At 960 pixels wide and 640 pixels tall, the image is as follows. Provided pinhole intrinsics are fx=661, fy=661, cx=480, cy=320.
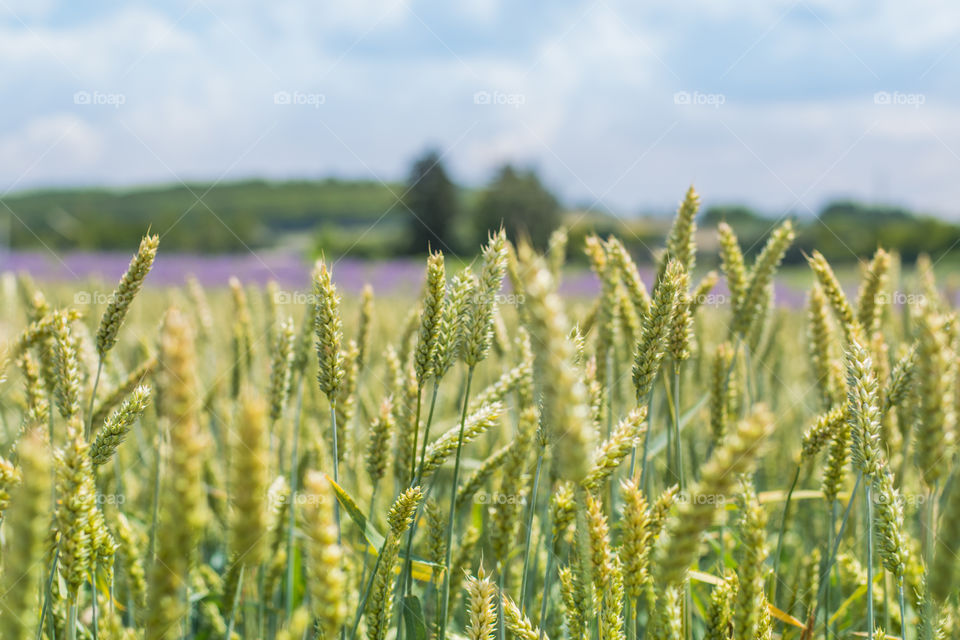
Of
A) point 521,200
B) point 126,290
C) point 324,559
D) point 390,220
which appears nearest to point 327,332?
point 126,290

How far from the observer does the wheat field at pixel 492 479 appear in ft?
2.41

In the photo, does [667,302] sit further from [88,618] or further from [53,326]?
[88,618]

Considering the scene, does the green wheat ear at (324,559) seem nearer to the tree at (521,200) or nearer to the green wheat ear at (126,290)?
the green wheat ear at (126,290)

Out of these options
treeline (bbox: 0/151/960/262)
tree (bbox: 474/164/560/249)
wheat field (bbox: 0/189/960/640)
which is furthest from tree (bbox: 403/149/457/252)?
wheat field (bbox: 0/189/960/640)

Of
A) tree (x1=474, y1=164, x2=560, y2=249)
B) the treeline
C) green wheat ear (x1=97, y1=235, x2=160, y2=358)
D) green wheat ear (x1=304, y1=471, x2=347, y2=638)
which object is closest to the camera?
green wheat ear (x1=304, y1=471, x2=347, y2=638)

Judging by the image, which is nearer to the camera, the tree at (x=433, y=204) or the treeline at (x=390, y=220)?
the treeline at (x=390, y=220)

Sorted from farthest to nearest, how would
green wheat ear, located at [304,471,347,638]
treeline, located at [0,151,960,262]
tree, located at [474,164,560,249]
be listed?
tree, located at [474,164,560,249], treeline, located at [0,151,960,262], green wheat ear, located at [304,471,347,638]

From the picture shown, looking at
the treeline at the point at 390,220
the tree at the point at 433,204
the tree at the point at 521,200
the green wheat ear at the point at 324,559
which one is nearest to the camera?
the green wheat ear at the point at 324,559

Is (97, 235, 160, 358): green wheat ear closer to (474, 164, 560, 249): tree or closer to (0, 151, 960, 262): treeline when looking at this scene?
(0, 151, 960, 262): treeline

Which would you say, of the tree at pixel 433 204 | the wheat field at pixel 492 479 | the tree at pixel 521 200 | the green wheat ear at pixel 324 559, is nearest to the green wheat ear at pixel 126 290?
the wheat field at pixel 492 479

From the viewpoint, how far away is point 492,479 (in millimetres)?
2445

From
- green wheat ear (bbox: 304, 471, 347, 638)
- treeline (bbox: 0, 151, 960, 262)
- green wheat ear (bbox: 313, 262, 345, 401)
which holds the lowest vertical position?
green wheat ear (bbox: 304, 471, 347, 638)

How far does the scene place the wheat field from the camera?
0.73m

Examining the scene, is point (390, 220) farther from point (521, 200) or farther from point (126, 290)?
point (126, 290)
